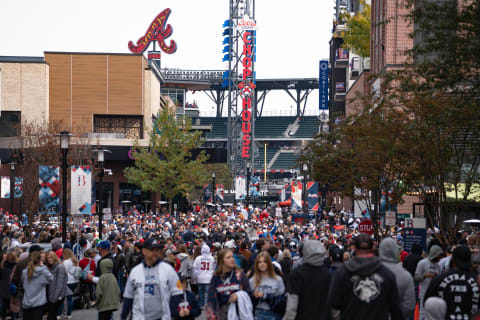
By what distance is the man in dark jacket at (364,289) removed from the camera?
23.1ft

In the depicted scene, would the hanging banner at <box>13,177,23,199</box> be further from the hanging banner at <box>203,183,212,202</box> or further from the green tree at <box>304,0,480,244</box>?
the hanging banner at <box>203,183,212,202</box>

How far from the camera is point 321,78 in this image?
89.8 metres

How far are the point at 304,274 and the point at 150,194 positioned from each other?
71.1 meters

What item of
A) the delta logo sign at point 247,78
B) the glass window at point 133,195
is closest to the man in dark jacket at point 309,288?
the glass window at point 133,195

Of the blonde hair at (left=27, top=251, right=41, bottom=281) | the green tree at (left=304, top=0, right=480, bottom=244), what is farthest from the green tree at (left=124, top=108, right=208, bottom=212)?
the blonde hair at (left=27, top=251, right=41, bottom=281)

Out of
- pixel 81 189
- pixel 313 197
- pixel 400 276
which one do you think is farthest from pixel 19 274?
pixel 313 197

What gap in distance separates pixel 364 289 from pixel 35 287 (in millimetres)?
7359

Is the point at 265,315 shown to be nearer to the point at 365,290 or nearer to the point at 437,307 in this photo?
the point at 437,307

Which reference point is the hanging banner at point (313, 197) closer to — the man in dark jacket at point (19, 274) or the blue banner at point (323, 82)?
the man in dark jacket at point (19, 274)

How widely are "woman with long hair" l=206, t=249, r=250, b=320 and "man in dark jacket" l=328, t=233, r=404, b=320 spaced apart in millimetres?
2718

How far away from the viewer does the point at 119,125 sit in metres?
79.1

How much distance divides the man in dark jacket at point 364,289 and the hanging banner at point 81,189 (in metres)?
17.3

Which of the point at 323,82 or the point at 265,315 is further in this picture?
the point at 323,82

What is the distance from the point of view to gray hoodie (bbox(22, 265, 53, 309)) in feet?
41.6
